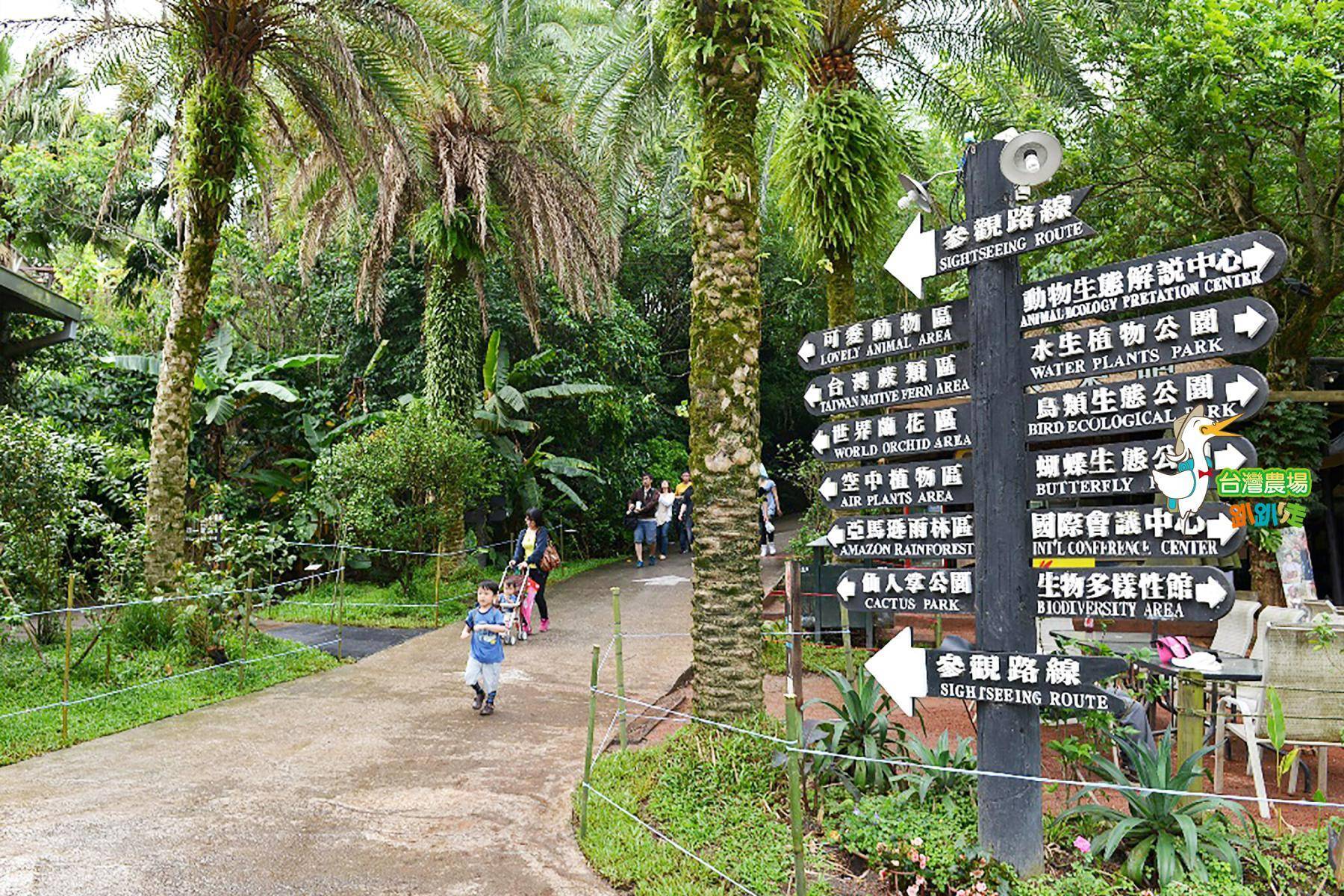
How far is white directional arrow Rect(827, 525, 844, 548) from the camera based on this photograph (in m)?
5.54

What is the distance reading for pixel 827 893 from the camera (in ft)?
15.4

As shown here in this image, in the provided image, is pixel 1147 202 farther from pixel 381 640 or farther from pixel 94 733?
pixel 94 733

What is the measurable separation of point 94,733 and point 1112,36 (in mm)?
12743

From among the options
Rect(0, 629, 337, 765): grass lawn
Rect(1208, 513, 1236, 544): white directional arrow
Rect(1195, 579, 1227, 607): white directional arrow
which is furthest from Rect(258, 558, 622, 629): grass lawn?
Rect(1208, 513, 1236, 544): white directional arrow

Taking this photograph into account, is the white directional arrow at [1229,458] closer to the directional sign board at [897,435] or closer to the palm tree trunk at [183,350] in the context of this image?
the directional sign board at [897,435]

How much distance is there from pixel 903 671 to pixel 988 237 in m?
2.30

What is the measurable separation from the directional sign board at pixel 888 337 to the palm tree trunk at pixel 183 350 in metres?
7.47

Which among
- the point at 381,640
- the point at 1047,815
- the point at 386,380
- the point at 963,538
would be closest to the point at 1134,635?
the point at 1047,815

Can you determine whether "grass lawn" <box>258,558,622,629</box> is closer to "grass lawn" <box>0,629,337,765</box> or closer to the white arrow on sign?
"grass lawn" <box>0,629,337,765</box>

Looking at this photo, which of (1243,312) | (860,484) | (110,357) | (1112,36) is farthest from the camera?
(110,357)

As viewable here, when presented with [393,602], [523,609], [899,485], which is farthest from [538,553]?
[899,485]

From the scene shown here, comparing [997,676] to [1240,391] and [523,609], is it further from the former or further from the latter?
[523,609]

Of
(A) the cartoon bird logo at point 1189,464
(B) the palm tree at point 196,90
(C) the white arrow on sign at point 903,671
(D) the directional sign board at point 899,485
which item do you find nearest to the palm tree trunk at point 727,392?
(D) the directional sign board at point 899,485

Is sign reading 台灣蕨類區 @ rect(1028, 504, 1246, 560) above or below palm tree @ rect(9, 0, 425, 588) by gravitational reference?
below
